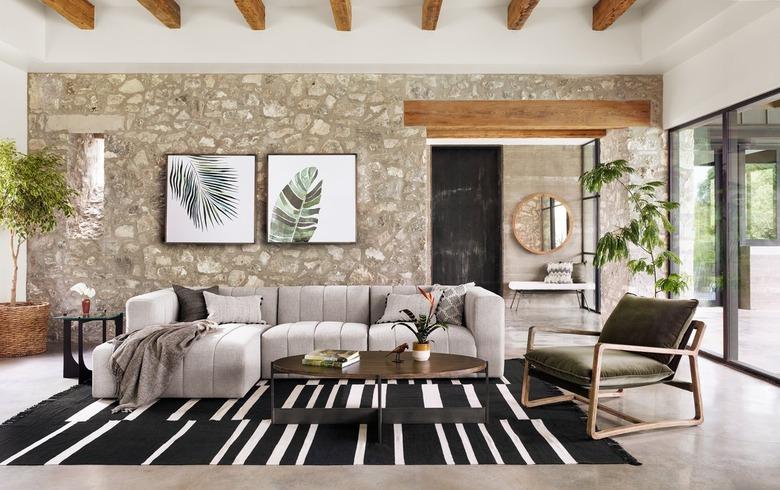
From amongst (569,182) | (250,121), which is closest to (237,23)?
(250,121)

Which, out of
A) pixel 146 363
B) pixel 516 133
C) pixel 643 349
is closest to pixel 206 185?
pixel 146 363

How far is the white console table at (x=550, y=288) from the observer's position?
8.89m

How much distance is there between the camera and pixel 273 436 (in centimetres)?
329

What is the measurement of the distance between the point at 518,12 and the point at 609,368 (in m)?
3.53

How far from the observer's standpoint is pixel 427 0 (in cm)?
515

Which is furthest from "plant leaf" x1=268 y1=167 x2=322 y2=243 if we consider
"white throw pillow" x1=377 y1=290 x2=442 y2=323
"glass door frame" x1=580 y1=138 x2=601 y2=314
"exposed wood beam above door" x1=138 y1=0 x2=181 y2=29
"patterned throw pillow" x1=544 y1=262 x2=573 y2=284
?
"patterned throw pillow" x1=544 y1=262 x2=573 y2=284

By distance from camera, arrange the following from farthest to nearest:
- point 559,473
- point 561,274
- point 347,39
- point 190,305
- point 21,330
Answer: point 561,274
point 347,39
point 21,330
point 190,305
point 559,473

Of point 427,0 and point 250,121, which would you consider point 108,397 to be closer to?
point 250,121

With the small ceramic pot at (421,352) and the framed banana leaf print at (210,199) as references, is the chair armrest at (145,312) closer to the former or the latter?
the framed banana leaf print at (210,199)

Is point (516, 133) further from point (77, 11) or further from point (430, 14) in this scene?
point (77, 11)

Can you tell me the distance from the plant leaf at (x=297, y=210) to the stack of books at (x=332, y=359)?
2571mm

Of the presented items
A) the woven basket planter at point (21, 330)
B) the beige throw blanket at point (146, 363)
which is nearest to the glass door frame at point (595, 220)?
the beige throw blanket at point (146, 363)

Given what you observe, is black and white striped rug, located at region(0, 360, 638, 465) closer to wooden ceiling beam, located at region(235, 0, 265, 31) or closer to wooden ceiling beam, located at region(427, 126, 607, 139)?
wooden ceiling beam, located at region(235, 0, 265, 31)

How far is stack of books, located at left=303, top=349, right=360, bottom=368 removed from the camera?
3523mm
